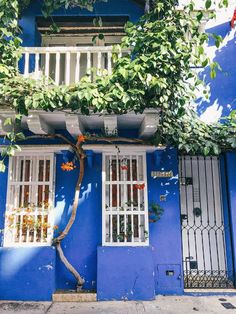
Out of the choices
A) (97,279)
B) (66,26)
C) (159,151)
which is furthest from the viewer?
(66,26)

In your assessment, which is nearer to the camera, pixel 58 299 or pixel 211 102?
pixel 58 299

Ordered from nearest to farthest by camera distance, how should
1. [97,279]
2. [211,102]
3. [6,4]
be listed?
[6,4] → [97,279] → [211,102]

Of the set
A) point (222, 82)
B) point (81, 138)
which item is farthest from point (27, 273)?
point (222, 82)

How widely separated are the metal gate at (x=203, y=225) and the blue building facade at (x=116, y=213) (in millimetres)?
22

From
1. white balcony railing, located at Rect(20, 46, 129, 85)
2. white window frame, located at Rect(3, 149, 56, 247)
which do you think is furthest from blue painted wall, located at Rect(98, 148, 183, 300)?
white balcony railing, located at Rect(20, 46, 129, 85)

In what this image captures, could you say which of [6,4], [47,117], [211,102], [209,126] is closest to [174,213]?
[209,126]

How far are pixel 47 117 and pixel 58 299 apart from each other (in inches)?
136

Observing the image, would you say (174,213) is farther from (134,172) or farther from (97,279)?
(97,279)

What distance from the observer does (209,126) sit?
19.7 feet

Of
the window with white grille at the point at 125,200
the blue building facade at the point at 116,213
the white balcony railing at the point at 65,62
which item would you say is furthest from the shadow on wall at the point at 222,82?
the white balcony railing at the point at 65,62

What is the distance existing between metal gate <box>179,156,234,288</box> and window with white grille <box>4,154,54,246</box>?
9.79 feet

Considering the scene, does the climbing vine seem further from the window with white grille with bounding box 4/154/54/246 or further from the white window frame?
the window with white grille with bounding box 4/154/54/246

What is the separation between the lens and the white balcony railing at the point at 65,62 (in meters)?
5.57

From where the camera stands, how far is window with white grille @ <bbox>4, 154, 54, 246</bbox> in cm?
584
